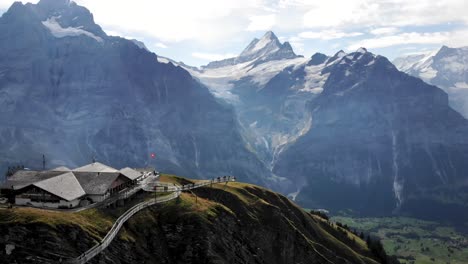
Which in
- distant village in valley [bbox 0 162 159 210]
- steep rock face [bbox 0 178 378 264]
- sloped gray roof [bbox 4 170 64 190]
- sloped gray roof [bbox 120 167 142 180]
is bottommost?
steep rock face [bbox 0 178 378 264]

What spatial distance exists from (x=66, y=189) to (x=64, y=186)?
1.18 meters

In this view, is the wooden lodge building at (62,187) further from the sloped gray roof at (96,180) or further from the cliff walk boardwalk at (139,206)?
the cliff walk boardwalk at (139,206)

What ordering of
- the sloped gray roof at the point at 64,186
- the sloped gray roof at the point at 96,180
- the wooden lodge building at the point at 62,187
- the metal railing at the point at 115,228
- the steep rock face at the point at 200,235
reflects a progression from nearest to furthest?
the metal railing at the point at 115,228, the steep rock face at the point at 200,235, the wooden lodge building at the point at 62,187, the sloped gray roof at the point at 64,186, the sloped gray roof at the point at 96,180

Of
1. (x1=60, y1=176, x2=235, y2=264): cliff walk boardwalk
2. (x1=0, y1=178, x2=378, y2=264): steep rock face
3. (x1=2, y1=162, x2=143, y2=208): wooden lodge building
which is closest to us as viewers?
(x1=0, y1=178, x2=378, y2=264): steep rock face

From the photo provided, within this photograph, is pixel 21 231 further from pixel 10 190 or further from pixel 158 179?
pixel 158 179

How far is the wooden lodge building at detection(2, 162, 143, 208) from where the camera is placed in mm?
107375

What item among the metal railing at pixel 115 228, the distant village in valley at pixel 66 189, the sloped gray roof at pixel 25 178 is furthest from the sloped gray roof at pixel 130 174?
the sloped gray roof at pixel 25 178

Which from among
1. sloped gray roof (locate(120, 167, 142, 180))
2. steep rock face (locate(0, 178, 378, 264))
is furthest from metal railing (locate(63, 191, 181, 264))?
sloped gray roof (locate(120, 167, 142, 180))

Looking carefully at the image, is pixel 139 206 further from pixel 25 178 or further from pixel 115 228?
pixel 25 178

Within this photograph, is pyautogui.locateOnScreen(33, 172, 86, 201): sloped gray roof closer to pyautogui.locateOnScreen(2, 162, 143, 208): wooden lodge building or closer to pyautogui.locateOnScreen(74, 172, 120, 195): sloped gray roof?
pyautogui.locateOnScreen(2, 162, 143, 208): wooden lodge building

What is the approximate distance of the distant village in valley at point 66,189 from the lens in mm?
107438

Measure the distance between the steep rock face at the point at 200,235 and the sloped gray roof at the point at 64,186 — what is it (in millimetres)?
8348

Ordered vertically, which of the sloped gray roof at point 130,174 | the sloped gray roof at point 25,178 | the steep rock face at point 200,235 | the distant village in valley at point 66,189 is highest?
the sloped gray roof at point 25,178

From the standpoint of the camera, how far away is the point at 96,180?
401 feet
